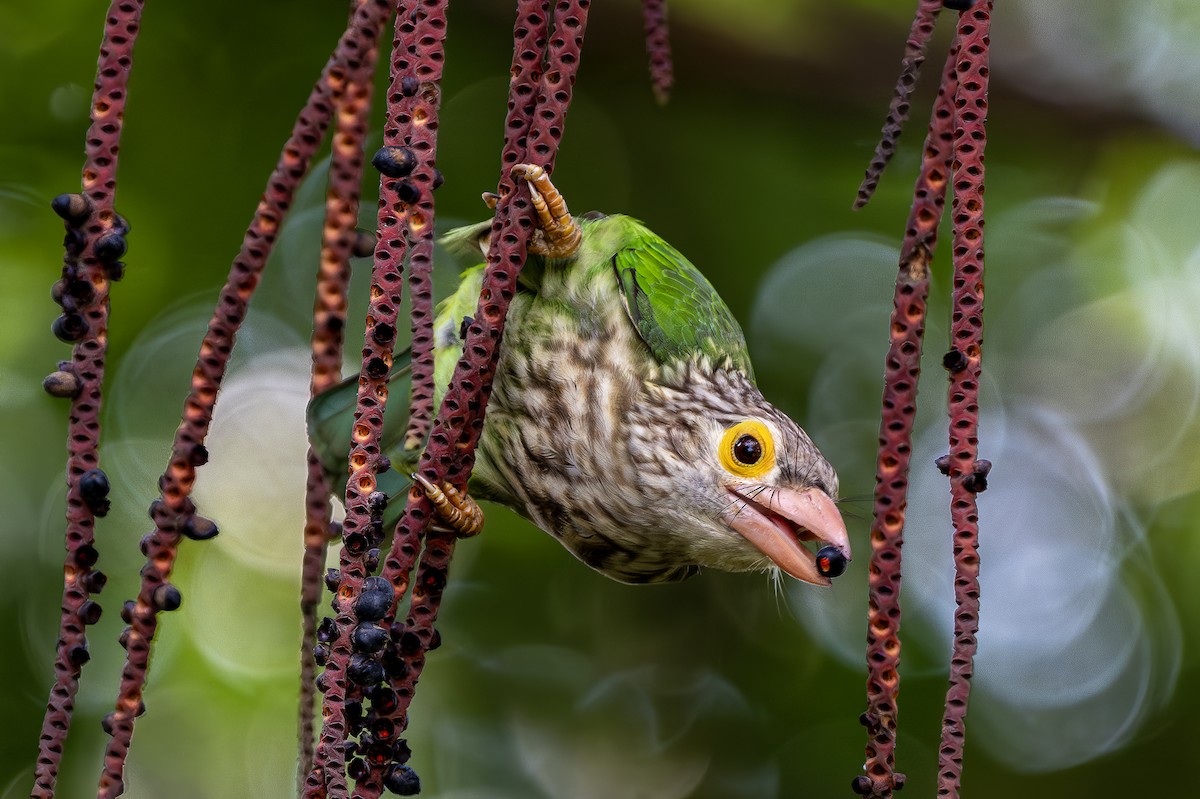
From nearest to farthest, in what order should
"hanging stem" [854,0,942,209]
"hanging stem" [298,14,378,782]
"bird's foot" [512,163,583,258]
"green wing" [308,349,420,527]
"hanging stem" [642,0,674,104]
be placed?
"hanging stem" [298,14,378,782] → "hanging stem" [854,0,942,209] → "hanging stem" [642,0,674,104] → "bird's foot" [512,163,583,258] → "green wing" [308,349,420,527]

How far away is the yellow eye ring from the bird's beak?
0.04 meters

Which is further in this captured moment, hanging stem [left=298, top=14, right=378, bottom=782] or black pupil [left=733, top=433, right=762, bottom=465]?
black pupil [left=733, top=433, right=762, bottom=465]

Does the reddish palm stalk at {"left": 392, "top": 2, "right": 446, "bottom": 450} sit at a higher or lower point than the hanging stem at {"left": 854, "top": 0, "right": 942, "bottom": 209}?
lower

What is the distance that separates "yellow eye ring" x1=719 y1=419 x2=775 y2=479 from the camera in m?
2.67

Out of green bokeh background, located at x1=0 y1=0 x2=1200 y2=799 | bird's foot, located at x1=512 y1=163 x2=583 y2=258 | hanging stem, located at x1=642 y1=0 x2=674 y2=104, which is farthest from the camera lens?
green bokeh background, located at x1=0 y1=0 x2=1200 y2=799

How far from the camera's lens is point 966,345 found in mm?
1325

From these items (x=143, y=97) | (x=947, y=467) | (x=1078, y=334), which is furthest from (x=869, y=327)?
(x=947, y=467)

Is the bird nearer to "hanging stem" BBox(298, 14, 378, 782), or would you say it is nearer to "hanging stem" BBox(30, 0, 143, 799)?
"hanging stem" BBox(298, 14, 378, 782)

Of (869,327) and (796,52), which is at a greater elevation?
(796,52)

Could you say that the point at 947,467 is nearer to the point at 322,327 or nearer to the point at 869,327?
the point at 322,327

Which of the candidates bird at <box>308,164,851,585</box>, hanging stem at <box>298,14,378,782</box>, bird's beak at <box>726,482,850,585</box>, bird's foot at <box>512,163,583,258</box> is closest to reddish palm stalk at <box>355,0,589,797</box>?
hanging stem at <box>298,14,378,782</box>

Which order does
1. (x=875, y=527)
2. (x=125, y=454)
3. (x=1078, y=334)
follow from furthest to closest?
(x=1078, y=334)
(x=125, y=454)
(x=875, y=527)

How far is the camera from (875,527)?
1.30 metres

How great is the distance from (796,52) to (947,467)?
117 inches
